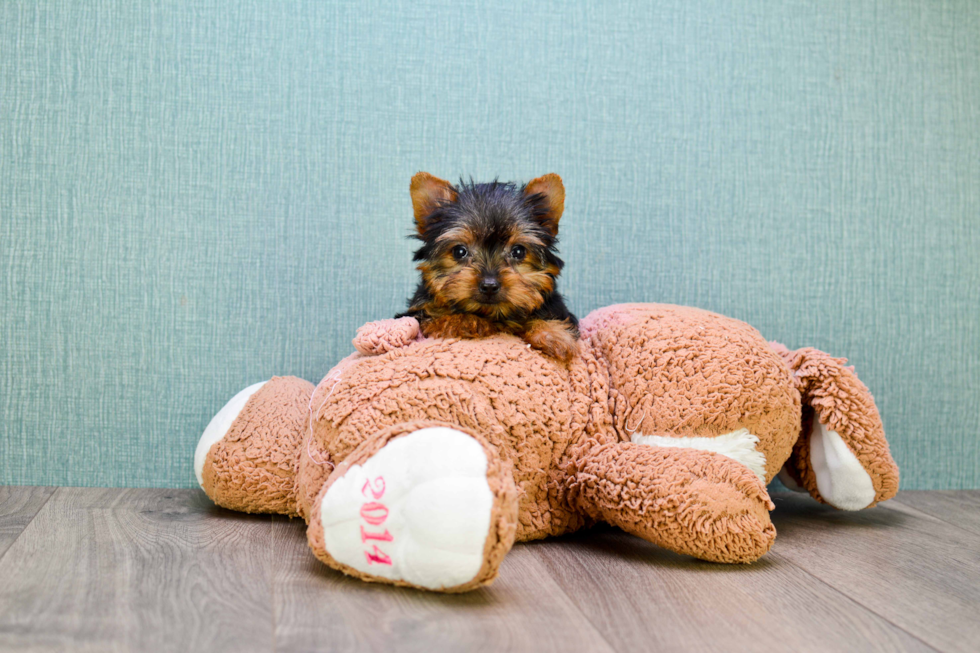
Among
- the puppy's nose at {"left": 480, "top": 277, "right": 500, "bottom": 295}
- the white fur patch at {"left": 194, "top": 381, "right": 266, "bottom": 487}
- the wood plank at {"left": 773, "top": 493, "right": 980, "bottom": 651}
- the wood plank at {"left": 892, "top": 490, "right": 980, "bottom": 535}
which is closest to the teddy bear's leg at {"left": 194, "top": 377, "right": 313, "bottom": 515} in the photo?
the white fur patch at {"left": 194, "top": 381, "right": 266, "bottom": 487}

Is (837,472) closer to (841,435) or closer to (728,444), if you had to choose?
(841,435)

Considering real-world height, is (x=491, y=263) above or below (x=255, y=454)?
above

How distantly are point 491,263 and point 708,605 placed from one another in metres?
0.71

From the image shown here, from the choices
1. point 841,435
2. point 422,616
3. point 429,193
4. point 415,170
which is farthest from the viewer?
point 415,170

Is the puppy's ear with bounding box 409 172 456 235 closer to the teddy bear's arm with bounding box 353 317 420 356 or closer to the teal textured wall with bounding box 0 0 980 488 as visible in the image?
the teddy bear's arm with bounding box 353 317 420 356

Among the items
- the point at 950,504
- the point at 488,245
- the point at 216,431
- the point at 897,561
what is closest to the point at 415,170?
the point at 488,245

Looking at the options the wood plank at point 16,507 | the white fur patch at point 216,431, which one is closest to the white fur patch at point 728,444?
the white fur patch at point 216,431

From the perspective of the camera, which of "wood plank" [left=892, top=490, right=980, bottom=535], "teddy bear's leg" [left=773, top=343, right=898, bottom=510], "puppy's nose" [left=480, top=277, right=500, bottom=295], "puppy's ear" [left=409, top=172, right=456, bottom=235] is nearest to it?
"puppy's nose" [left=480, top=277, right=500, bottom=295]

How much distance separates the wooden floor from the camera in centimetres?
100

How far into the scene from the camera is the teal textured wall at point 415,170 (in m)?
1.87

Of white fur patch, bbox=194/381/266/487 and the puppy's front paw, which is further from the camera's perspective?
white fur patch, bbox=194/381/266/487

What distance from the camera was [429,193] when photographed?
1497mm

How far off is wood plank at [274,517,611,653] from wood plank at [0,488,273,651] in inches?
1.9

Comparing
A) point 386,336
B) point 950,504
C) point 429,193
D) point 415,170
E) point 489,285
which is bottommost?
point 950,504
